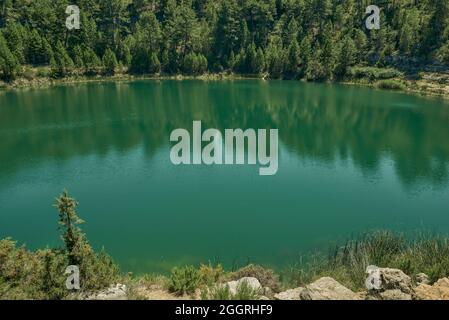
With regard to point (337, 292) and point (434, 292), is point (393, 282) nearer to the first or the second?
point (434, 292)

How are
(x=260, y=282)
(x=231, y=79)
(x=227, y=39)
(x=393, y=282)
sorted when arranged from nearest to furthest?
(x=393, y=282) < (x=260, y=282) < (x=231, y=79) < (x=227, y=39)

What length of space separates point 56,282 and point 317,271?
37.2 ft

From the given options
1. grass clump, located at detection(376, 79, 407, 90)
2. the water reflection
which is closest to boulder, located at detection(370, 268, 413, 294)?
the water reflection

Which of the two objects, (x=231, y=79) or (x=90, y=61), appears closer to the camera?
(x=90, y=61)

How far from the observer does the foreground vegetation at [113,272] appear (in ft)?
43.9

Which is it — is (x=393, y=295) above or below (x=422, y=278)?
above

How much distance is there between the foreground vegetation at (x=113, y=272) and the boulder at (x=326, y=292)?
5.29 feet

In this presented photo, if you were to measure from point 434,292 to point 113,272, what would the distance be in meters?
11.5

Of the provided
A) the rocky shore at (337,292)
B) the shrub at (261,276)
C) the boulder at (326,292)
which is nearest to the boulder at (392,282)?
the rocky shore at (337,292)

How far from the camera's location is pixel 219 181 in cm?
3578

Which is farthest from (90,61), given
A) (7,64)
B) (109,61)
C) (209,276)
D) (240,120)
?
(209,276)

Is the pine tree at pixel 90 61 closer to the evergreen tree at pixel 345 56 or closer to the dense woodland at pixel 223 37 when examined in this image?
the dense woodland at pixel 223 37

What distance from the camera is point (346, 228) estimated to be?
27203mm

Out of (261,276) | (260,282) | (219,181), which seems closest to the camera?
(260,282)
